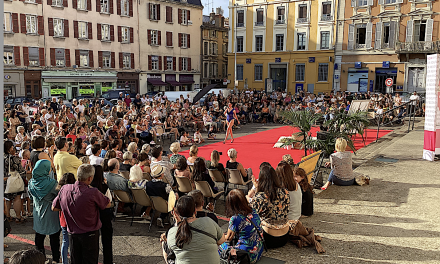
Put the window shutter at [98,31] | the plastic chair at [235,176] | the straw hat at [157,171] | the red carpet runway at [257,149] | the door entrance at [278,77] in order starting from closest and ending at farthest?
the straw hat at [157,171] < the plastic chair at [235,176] < the red carpet runway at [257,149] < the window shutter at [98,31] < the door entrance at [278,77]

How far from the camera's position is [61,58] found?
3700 centimetres

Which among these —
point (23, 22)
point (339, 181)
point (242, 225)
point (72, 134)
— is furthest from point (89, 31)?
point (242, 225)

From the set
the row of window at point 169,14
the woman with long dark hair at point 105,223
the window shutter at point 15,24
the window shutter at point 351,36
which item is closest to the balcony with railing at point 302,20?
the window shutter at point 351,36

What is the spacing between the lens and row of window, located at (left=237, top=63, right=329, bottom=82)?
126 ft

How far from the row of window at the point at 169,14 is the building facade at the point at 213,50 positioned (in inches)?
116

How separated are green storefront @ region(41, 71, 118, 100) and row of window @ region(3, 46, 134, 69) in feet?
3.19

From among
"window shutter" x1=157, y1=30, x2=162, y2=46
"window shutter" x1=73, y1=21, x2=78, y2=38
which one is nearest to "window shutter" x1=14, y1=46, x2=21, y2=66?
"window shutter" x1=73, y1=21, x2=78, y2=38

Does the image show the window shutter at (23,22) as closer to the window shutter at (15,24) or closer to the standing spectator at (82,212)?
the window shutter at (15,24)

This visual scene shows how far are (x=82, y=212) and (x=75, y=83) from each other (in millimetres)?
36682

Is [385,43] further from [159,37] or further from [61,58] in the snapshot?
[61,58]

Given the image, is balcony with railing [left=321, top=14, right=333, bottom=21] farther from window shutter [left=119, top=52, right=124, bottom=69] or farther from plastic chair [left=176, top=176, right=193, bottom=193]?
plastic chair [left=176, top=176, right=193, bottom=193]

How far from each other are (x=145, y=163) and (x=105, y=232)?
2649mm

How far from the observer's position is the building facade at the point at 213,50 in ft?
164

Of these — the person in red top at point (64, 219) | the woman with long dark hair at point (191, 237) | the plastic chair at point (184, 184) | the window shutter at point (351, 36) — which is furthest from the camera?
the window shutter at point (351, 36)
